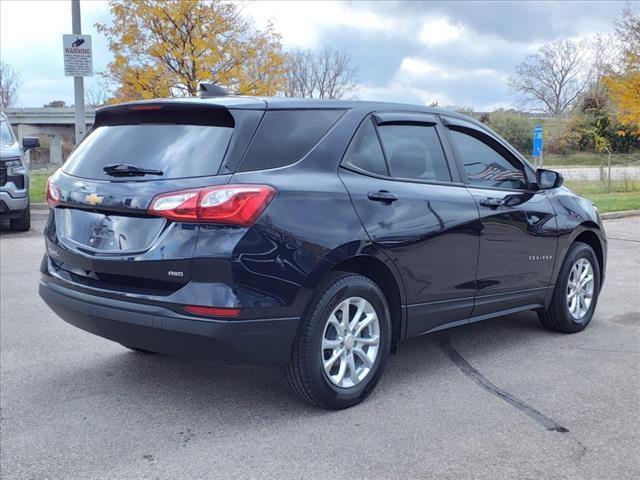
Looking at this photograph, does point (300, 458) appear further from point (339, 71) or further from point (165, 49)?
point (339, 71)

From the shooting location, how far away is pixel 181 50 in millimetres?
16812

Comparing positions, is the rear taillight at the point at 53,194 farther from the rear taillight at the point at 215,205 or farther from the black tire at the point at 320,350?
the black tire at the point at 320,350

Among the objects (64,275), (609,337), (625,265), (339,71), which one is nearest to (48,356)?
(64,275)

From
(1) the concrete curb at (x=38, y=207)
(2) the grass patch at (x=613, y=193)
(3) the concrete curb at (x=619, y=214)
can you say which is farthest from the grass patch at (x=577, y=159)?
(1) the concrete curb at (x=38, y=207)

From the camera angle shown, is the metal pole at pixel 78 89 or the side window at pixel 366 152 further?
the metal pole at pixel 78 89

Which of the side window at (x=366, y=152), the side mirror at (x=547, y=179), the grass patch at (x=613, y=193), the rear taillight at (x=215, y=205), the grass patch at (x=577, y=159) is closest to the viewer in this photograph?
the rear taillight at (x=215, y=205)

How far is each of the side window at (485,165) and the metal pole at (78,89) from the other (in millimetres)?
11121

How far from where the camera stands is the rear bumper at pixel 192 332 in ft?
10.9

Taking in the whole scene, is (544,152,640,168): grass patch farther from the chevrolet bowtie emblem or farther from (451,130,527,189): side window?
the chevrolet bowtie emblem

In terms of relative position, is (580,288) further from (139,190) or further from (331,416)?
(139,190)

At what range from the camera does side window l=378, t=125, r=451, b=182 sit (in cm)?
421

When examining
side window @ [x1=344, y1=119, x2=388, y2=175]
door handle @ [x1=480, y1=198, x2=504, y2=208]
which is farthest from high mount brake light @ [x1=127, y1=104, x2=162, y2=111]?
door handle @ [x1=480, y1=198, x2=504, y2=208]

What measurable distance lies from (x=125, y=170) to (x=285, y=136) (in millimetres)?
885

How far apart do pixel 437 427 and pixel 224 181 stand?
1.72m
